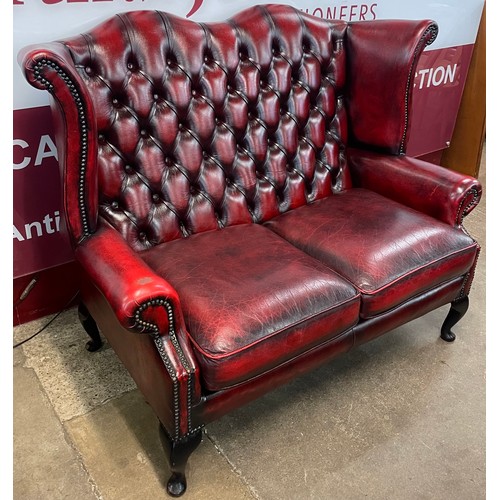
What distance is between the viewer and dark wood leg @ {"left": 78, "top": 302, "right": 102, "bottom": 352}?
6.77 ft

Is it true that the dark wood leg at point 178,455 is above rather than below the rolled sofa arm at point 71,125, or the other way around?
below

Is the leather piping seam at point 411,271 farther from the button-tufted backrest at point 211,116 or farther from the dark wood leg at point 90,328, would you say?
the dark wood leg at point 90,328

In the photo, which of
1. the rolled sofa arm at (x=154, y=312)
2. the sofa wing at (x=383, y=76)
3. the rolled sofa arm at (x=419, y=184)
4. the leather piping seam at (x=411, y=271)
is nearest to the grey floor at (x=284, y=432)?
the rolled sofa arm at (x=154, y=312)

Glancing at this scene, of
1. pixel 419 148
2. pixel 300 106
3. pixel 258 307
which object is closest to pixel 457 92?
pixel 419 148

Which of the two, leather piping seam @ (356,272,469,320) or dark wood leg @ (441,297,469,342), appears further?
dark wood leg @ (441,297,469,342)

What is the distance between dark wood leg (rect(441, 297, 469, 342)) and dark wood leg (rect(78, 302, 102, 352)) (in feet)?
4.72

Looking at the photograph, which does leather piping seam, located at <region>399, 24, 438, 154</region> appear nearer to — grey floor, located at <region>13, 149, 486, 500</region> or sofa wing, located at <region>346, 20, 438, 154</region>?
sofa wing, located at <region>346, 20, 438, 154</region>

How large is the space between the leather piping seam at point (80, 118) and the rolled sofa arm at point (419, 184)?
1283mm

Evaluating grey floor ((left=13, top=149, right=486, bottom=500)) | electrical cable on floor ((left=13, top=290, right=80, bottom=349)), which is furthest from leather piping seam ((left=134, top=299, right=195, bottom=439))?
electrical cable on floor ((left=13, top=290, right=80, bottom=349))

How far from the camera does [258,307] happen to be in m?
1.56

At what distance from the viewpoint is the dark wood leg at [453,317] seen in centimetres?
221

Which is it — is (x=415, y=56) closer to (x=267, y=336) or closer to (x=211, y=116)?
(x=211, y=116)

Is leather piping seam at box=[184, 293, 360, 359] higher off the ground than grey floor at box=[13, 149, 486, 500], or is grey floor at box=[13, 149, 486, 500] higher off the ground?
leather piping seam at box=[184, 293, 360, 359]

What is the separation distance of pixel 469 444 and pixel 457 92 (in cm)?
250
